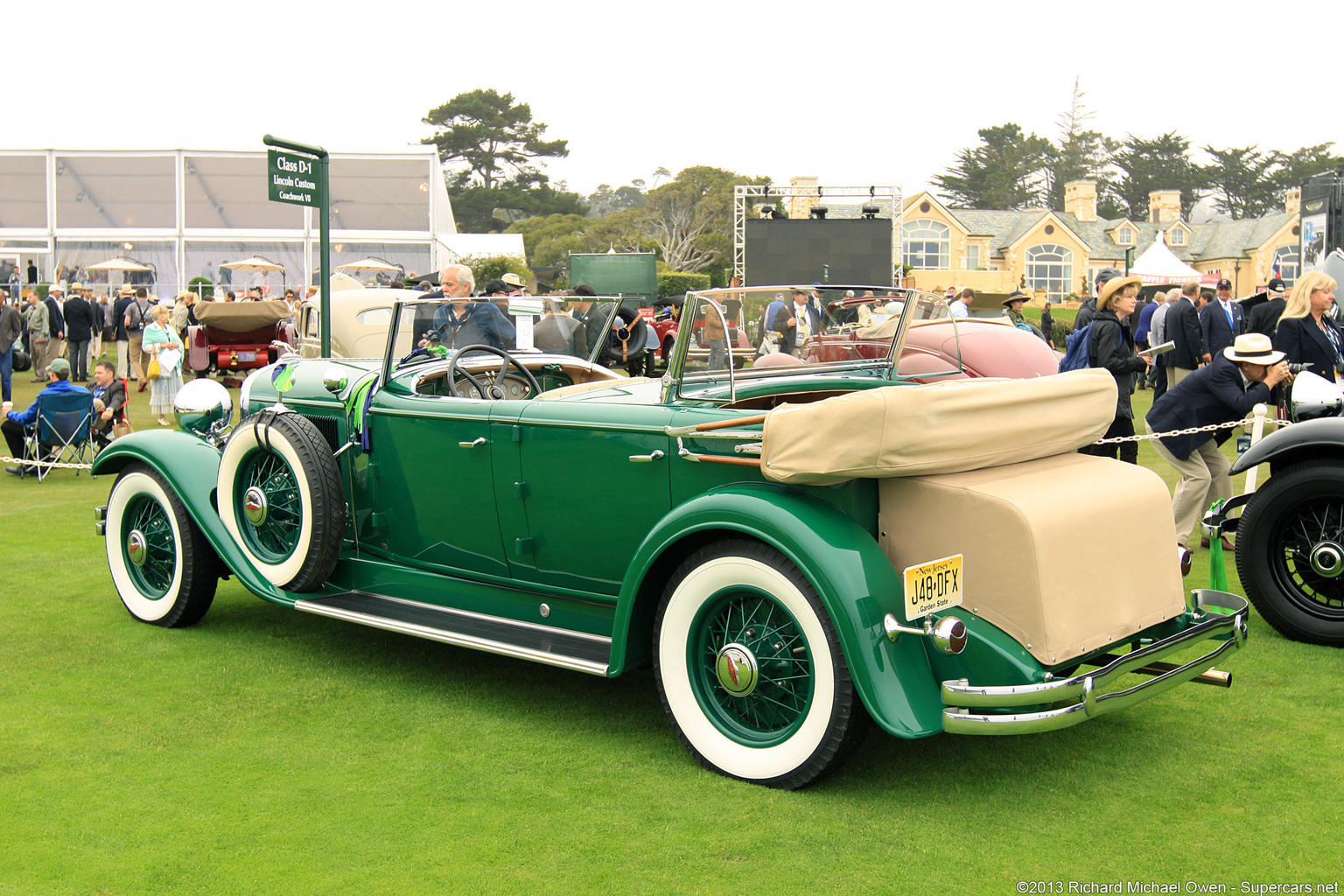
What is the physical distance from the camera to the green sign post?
7.32 meters

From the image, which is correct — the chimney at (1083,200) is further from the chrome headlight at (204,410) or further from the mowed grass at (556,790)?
the chrome headlight at (204,410)

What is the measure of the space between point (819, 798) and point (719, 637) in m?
0.60

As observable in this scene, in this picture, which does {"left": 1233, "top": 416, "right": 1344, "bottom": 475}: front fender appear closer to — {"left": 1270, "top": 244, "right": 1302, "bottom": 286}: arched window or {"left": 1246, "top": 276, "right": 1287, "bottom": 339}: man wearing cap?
{"left": 1246, "top": 276, "right": 1287, "bottom": 339}: man wearing cap

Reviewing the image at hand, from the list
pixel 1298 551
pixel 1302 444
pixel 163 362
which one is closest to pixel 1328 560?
pixel 1298 551

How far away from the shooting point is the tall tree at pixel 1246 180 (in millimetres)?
73875

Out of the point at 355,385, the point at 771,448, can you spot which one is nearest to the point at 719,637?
the point at 771,448

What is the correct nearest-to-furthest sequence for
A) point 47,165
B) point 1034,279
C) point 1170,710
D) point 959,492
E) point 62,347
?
1. point 959,492
2. point 1170,710
3. point 62,347
4. point 47,165
5. point 1034,279

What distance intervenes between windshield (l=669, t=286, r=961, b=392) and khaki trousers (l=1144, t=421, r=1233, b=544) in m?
2.36

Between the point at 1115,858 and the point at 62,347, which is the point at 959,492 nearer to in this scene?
the point at 1115,858

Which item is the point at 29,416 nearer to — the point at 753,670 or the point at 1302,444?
the point at 753,670

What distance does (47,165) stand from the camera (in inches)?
1248

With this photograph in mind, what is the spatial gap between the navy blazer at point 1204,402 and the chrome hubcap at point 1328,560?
47.0 inches

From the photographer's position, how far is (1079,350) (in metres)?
7.14

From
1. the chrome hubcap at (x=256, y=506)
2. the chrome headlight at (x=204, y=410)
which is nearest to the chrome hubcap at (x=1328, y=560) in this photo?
the chrome hubcap at (x=256, y=506)
